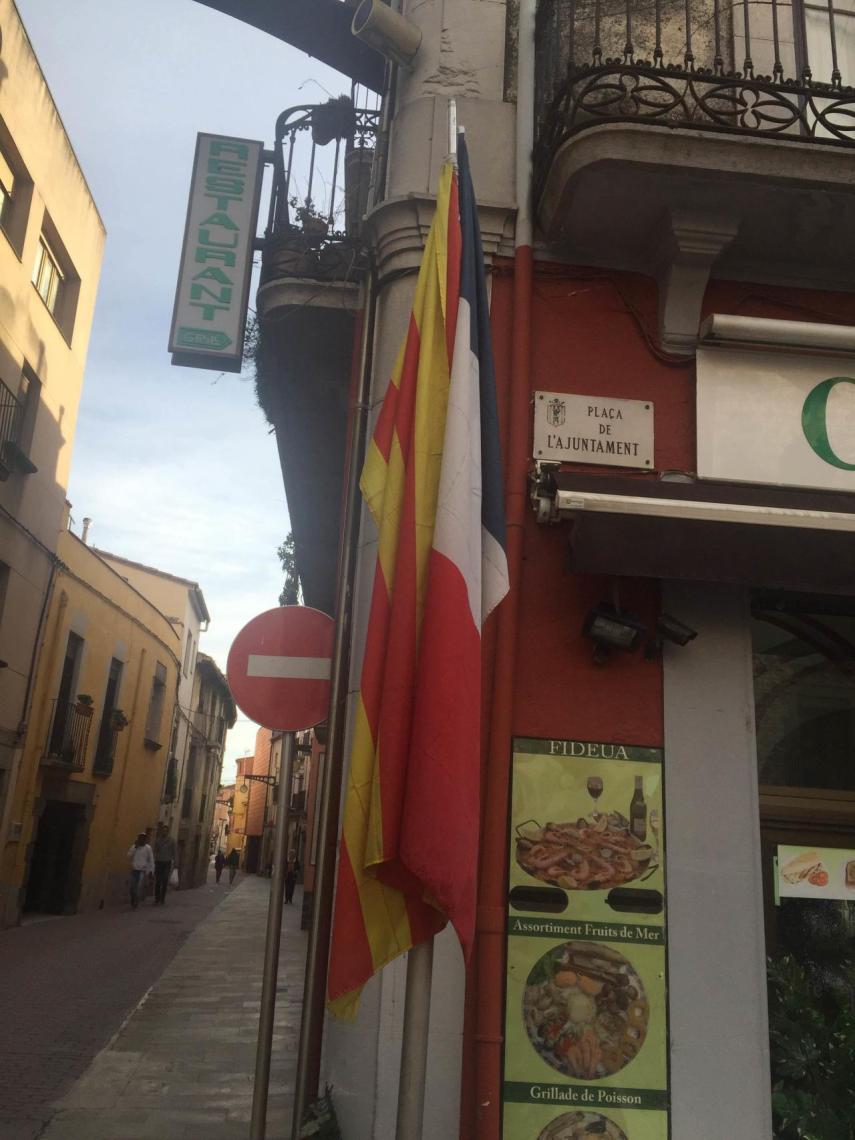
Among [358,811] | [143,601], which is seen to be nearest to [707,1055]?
[358,811]

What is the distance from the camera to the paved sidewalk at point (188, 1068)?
17.1 ft

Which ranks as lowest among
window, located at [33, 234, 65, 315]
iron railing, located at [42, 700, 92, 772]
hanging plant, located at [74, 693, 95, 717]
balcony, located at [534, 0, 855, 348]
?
iron railing, located at [42, 700, 92, 772]

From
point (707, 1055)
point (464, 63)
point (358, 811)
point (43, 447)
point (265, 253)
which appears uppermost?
point (43, 447)

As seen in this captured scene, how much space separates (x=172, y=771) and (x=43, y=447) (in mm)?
15925

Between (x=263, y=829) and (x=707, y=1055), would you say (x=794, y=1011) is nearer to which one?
A: (x=707, y=1055)

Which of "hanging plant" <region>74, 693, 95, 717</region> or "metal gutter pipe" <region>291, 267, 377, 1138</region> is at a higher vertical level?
"hanging plant" <region>74, 693, 95, 717</region>

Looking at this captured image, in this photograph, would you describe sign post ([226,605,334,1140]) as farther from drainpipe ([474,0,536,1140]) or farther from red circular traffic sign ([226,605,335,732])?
drainpipe ([474,0,536,1140])

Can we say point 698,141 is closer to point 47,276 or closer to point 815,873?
point 815,873

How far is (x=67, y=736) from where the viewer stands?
57.1 ft

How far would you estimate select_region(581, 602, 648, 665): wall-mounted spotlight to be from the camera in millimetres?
4473

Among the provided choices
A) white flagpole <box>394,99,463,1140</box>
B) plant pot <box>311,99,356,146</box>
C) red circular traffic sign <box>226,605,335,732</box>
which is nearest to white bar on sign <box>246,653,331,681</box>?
red circular traffic sign <box>226,605,335,732</box>

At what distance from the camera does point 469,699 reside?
300 cm

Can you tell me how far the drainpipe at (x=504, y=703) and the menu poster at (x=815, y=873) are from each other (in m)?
1.40

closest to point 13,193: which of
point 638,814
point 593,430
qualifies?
point 593,430
